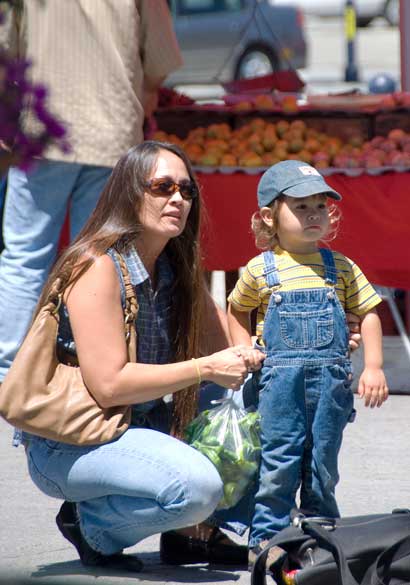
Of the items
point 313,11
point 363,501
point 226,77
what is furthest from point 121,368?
point 313,11

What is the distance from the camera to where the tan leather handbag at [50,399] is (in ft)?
9.06

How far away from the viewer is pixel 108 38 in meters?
4.58

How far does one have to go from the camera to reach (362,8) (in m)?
23.2

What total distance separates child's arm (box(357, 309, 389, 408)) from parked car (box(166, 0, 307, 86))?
13.7 meters

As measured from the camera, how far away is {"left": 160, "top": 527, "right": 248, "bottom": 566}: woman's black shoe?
3096 millimetres

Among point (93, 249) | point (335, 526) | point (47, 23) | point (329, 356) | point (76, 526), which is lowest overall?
point (76, 526)

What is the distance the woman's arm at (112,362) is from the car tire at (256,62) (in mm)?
15039

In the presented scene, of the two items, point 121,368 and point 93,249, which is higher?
point 93,249

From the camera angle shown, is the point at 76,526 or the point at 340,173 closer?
the point at 76,526

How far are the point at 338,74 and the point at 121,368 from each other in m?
17.2

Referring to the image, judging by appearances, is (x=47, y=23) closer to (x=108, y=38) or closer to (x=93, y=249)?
(x=108, y=38)

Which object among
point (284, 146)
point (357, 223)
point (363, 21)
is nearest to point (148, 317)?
point (357, 223)

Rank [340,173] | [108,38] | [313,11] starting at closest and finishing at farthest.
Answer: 1. [108,38]
2. [340,173]
3. [313,11]

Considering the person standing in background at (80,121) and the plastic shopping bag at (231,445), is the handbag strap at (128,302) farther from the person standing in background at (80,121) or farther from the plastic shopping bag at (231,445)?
the person standing in background at (80,121)
